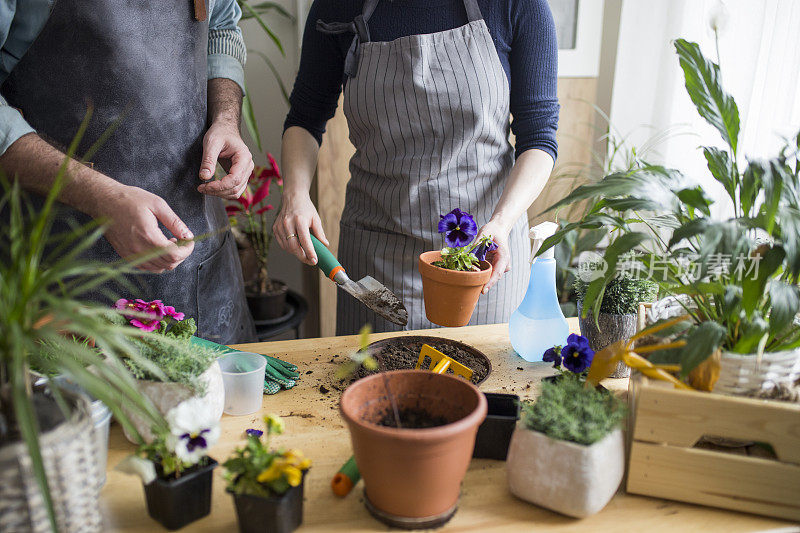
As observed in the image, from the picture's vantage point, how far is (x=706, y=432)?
843 millimetres

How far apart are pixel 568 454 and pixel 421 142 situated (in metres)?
1.01

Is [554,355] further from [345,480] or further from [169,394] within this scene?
[169,394]

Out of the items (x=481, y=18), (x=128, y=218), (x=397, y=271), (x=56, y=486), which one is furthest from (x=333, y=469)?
(x=481, y=18)

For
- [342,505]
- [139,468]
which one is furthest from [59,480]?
[342,505]

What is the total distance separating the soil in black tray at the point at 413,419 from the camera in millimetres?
872

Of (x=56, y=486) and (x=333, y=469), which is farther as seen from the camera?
(x=333, y=469)

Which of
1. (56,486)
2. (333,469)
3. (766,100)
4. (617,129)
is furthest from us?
(617,129)

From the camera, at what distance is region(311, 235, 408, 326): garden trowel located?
136 centimetres

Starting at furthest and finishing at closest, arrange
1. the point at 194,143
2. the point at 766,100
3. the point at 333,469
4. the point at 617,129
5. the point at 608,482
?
the point at 617,129 < the point at 766,100 < the point at 194,143 < the point at 333,469 < the point at 608,482

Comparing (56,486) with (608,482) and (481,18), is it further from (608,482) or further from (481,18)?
(481,18)

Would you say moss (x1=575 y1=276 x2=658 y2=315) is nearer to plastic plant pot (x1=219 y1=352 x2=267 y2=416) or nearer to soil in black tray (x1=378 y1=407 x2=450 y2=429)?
soil in black tray (x1=378 y1=407 x2=450 y2=429)

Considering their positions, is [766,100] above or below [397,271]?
above

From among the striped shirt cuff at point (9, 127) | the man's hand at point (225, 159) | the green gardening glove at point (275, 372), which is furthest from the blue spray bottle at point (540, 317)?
the striped shirt cuff at point (9, 127)

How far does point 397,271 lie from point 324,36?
0.68m
